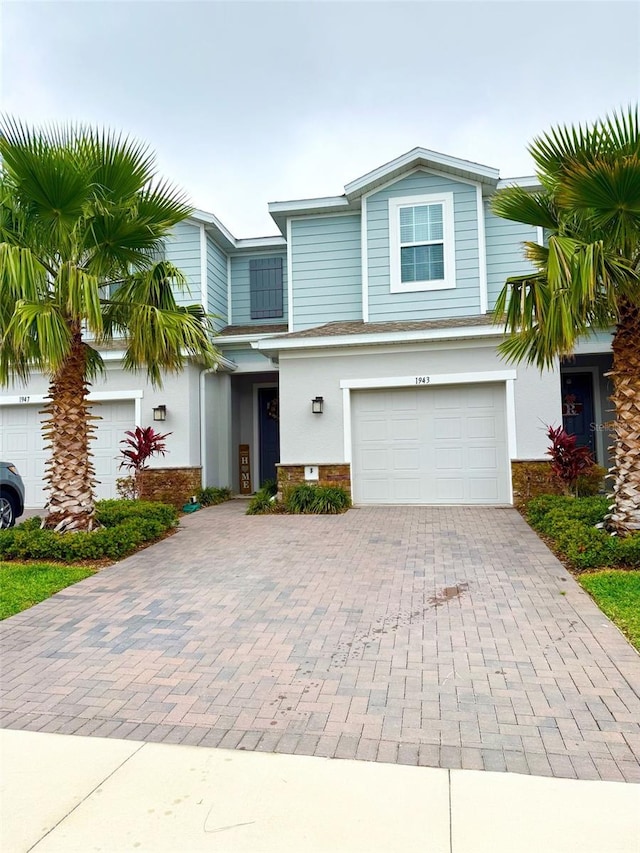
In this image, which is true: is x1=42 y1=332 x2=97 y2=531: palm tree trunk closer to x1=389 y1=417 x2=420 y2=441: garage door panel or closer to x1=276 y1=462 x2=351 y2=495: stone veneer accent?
x1=276 y1=462 x2=351 y2=495: stone veneer accent

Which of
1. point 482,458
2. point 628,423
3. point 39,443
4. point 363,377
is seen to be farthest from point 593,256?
point 39,443

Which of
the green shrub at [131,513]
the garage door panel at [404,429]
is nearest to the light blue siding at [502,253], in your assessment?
the garage door panel at [404,429]

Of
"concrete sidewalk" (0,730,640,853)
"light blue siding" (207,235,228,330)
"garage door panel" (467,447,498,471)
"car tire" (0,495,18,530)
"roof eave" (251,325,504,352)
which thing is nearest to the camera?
"concrete sidewalk" (0,730,640,853)

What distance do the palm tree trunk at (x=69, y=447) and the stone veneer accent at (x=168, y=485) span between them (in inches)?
165

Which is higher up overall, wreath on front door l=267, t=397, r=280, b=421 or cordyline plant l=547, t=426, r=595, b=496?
wreath on front door l=267, t=397, r=280, b=421

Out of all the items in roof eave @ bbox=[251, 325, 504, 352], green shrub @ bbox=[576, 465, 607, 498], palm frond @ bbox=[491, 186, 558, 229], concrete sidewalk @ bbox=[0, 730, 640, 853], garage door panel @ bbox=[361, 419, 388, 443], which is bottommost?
concrete sidewalk @ bbox=[0, 730, 640, 853]

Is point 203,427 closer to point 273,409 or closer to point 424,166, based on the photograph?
point 273,409

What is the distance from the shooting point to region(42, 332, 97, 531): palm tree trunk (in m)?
7.48

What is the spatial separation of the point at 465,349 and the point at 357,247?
381 centimetres

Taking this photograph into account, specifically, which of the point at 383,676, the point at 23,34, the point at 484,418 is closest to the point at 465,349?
the point at 484,418

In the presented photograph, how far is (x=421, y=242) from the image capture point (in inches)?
469

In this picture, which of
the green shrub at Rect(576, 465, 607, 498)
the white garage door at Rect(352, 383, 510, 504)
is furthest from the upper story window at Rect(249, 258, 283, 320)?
the green shrub at Rect(576, 465, 607, 498)

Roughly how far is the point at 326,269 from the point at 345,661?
10212mm

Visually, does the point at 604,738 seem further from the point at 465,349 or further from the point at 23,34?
the point at 23,34
